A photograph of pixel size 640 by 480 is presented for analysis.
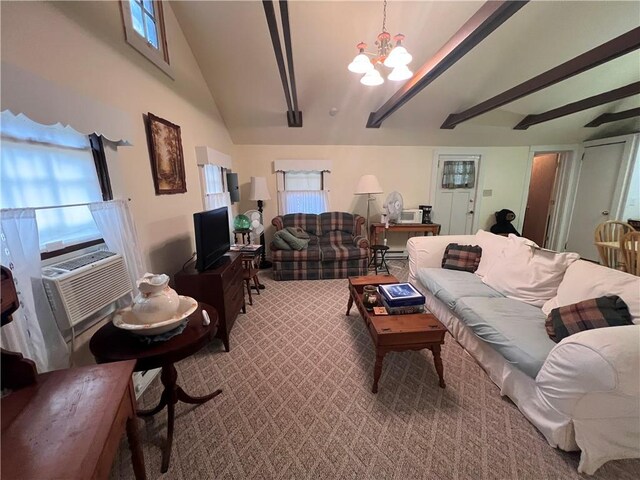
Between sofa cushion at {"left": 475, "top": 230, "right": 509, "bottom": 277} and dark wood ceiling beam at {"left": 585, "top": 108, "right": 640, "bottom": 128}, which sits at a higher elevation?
dark wood ceiling beam at {"left": 585, "top": 108, "right": 640, "bottom": 128}

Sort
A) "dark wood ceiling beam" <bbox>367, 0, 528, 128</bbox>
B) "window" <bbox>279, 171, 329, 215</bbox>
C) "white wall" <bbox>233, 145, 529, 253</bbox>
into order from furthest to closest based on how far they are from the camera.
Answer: "window" <bbox>279, 171, 329, 215</bbox> < "white wall" <bbox>233, 145, 529, 253</bbox> < "dark wood ceiling beam" <bbox>367, 0, 528, 128</bbox>

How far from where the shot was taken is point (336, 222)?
4.38m

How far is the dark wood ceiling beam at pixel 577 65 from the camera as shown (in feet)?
6.55

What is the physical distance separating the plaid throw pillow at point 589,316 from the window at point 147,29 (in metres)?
3.33

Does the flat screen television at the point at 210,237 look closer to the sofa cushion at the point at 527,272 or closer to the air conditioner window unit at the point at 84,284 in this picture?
the air conditioner window unit at the point at 84,284

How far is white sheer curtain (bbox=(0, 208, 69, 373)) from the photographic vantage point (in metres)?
0.99

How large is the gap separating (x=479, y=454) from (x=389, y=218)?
351 centimetres

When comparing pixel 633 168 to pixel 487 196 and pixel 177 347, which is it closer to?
pixel 487 196

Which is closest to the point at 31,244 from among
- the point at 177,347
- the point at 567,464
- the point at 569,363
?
the point at 177,347

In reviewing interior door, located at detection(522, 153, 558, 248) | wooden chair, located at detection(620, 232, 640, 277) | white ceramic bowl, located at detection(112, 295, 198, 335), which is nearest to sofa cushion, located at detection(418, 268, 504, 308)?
wooden chair, located at detection(620, 232, 640, 277)

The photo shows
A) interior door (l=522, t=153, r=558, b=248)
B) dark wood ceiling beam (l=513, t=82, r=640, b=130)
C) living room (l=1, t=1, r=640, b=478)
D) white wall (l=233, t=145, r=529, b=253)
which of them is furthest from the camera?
interior door (l=522, t=153, r=558, b=248)

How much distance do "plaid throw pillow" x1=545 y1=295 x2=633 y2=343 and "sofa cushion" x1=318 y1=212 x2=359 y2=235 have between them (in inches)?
120

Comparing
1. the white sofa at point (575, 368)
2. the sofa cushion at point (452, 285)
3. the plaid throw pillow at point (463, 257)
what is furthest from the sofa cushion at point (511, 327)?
the plaid throw pillow at point (463, 257)

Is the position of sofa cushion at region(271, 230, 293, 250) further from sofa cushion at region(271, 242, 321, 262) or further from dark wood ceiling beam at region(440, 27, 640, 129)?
dark wood ceiling beam at region(440, 27, 640, 129)
